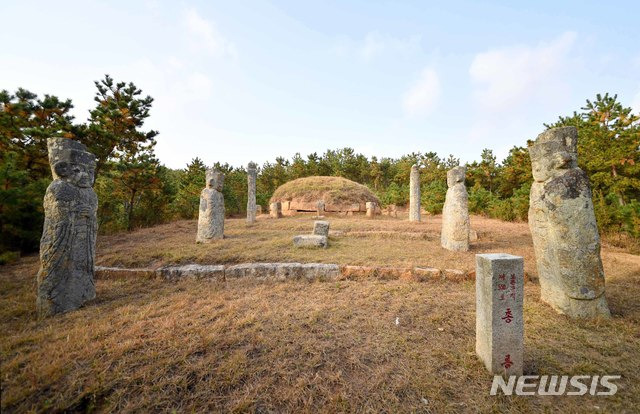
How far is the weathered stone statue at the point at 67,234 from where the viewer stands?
11.3 ft

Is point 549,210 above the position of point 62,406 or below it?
above

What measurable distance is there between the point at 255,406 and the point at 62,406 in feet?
4.81

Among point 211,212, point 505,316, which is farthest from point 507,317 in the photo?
point 211,212

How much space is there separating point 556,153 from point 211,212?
338 inches

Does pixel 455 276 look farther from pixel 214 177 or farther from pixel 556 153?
pixel 214 177

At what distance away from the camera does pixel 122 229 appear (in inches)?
445

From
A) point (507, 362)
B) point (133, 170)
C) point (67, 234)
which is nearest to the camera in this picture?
point (507, 362)

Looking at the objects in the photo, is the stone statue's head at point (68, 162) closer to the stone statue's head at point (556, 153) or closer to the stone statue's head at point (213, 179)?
the stone statue's head at point (213, 179)

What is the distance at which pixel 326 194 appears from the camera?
18422mm

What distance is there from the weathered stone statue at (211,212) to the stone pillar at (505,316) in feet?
25.0

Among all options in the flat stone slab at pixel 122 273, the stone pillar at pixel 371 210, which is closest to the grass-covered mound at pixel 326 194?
the stone pillar at pixel 371 210

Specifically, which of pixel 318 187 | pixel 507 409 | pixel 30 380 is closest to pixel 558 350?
pixel 507 409

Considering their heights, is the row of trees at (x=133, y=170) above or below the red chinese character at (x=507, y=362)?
above

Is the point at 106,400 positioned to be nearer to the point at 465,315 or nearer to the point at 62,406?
the point at 62,406
